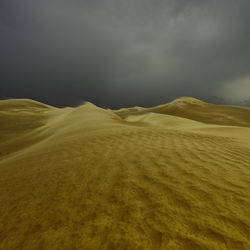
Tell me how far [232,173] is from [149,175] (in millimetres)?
1343

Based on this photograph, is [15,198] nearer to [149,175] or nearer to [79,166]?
[79,166]

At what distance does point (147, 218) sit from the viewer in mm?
1489

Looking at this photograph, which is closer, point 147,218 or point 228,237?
point 228,237

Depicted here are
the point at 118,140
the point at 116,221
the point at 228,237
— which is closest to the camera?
the point at 228,237

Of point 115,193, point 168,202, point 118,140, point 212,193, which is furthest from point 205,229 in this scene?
point 118,140

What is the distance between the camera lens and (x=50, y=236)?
4.42 feet

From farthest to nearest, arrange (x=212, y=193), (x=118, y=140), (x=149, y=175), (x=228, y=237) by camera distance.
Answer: (x=118, y=140)
(x=149, y=175)
(x=212, y=193)
(x=228, y=237)

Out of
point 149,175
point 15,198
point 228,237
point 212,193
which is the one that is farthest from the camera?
point 149,175

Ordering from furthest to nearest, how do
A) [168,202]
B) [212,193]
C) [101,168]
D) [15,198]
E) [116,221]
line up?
[101,168]
[15,198]
[212,193]
[168,202]
[116,221]

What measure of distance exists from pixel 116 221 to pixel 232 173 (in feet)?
6.74

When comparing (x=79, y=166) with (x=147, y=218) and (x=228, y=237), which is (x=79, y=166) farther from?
(x=228, y=237)

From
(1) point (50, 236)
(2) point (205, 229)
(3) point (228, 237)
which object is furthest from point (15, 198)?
(3) point (228, 237)

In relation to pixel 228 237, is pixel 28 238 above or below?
below

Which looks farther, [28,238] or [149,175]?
[149,175]
